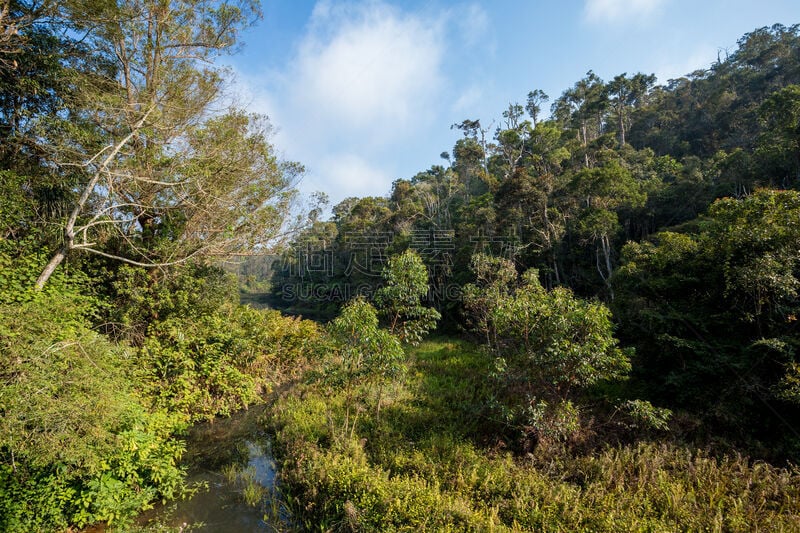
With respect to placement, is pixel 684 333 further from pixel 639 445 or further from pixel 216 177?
pixel 216 177

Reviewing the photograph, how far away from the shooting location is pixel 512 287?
17.6 m

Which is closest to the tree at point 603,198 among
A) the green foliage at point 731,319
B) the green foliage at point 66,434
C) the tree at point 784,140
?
the tree at point 784,140

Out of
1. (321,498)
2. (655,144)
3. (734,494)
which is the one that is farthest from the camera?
(655,144)

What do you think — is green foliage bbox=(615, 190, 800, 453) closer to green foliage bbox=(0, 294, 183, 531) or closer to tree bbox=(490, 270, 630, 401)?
tree bbox=(490, 270, 630, 401)

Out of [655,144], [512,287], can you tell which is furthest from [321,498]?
[655,144]

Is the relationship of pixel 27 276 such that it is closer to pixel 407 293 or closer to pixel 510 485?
pixel 407 293

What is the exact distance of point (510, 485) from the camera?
5980 mm

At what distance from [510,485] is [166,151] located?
39.7 ft

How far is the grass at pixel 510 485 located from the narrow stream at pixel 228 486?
0.51 metres

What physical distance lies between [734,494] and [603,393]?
4.33 m

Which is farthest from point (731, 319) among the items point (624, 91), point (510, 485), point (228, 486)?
point (624, 91)

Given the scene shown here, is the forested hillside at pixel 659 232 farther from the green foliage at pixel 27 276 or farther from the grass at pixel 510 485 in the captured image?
the green foliage at pixel 27 276

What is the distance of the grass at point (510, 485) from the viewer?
16.6 ft

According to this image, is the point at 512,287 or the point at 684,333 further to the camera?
the point at 512,287
